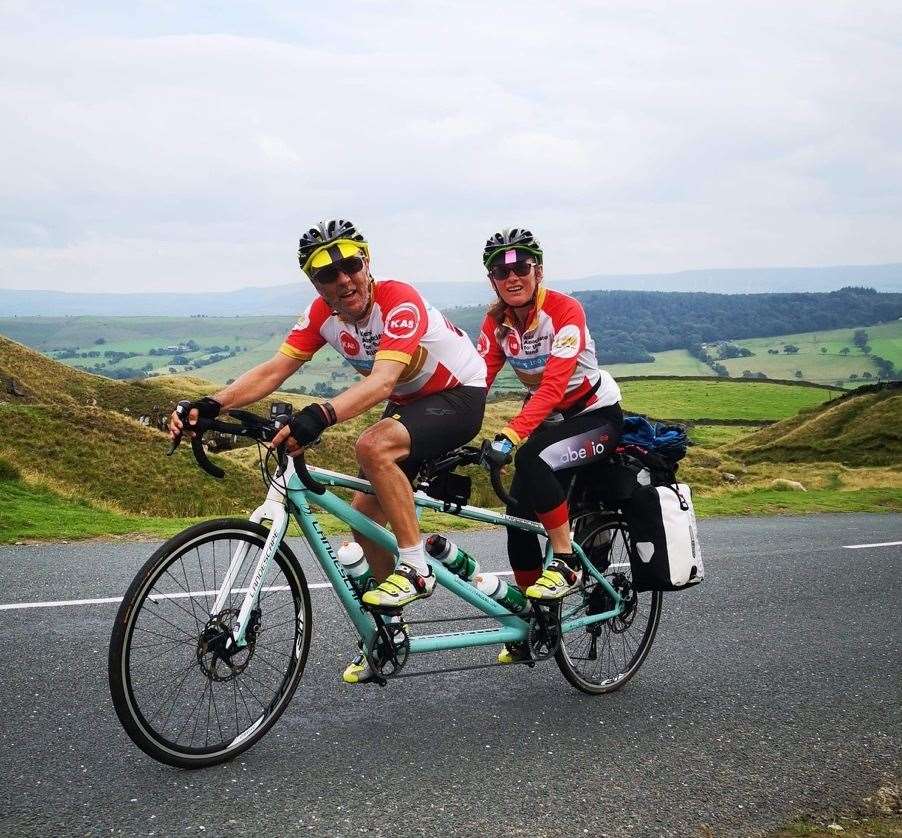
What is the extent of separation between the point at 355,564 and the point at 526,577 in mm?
1541

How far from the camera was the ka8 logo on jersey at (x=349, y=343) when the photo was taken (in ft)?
18.1

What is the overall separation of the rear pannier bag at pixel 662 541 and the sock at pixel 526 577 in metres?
0.66

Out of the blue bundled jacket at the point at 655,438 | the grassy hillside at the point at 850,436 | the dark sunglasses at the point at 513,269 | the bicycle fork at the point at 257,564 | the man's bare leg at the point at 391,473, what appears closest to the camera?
the bicycle fork at the point at 257,564

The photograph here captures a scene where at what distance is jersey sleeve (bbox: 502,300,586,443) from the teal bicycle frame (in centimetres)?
68

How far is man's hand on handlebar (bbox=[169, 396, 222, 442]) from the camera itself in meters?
4.86

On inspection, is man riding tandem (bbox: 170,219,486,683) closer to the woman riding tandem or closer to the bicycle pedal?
the bicycle pedal

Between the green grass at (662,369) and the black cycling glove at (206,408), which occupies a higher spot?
the black cycling glove at (206,408)

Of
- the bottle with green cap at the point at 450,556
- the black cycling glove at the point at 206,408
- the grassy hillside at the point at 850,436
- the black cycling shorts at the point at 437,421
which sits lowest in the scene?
the grassy hillside at the point at 850,436

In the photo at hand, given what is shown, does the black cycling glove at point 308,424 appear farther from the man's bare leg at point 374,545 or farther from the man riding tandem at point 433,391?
the man's bare leg at point 374,545

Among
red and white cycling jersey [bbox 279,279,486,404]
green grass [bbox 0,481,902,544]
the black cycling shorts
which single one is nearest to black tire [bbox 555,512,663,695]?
the black cycling shorts

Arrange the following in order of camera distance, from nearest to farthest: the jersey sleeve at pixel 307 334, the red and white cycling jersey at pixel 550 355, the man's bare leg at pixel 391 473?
the man's bare leg at pixel 391 473
the jersey sleeve at pixel 307 334
the red and white cycling jersey at pixel 550 355

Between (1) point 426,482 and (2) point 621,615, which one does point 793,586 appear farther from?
(1) point 426,482

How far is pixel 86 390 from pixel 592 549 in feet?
159

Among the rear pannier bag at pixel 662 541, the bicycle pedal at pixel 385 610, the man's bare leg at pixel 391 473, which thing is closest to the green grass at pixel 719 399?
the rear pannier bag at pixel 662 541
